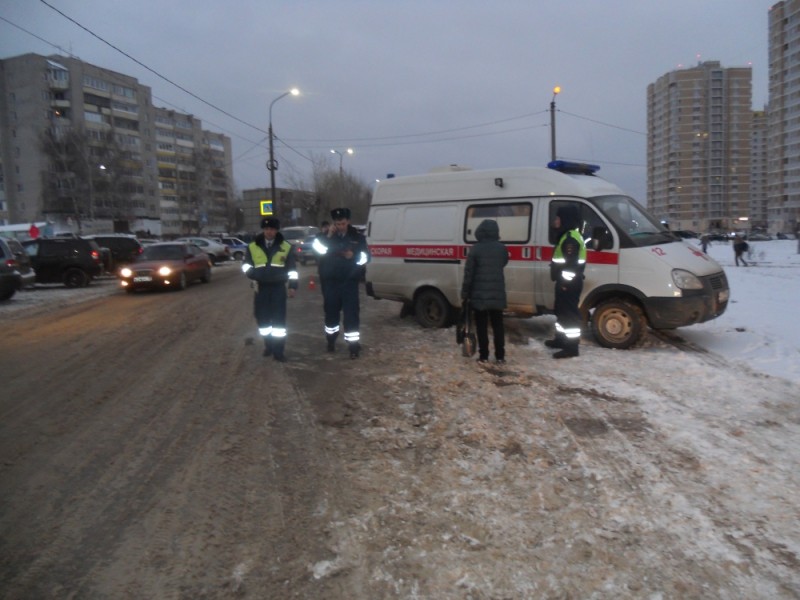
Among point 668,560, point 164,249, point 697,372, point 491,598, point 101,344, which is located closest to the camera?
point 491,598

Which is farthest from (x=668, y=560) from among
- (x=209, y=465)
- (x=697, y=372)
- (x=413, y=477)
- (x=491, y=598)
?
(x=697, y=372)

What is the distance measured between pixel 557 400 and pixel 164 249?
53.0 feet

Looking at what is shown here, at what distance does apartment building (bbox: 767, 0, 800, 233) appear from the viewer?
105750mm

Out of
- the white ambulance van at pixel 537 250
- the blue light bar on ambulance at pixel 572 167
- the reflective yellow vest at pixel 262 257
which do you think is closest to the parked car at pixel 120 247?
the white ambulance van at pixel 537 250

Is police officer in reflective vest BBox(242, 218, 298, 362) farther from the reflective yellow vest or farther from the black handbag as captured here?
the black handbag

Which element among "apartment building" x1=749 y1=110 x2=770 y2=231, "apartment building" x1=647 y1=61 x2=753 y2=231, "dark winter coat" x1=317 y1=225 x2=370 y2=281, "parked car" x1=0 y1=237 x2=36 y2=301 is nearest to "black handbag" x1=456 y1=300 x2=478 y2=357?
"dark winter coat" x1=317 y1=225 x2=370 y2=281

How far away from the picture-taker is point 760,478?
12.9ft

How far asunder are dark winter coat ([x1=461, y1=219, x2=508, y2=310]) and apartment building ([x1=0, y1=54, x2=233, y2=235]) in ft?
201

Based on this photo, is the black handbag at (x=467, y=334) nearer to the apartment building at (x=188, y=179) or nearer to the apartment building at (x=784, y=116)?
the apartment building at (x=188, y=179)

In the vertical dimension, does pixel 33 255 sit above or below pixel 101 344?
above

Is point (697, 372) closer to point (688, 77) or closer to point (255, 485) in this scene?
point (255, 485)

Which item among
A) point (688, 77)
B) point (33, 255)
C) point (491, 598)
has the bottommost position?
point (491, 598)

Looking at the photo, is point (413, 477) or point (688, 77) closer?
point (413, 477)

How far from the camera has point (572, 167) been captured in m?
8.92
